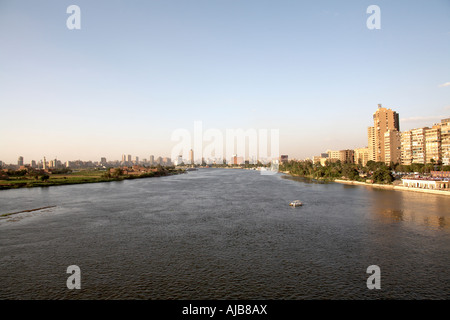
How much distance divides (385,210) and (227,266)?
65.8 feet

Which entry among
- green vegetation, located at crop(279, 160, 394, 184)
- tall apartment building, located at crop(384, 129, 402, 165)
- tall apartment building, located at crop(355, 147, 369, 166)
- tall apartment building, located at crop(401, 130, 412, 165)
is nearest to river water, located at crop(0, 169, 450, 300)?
green vegetation, located at crop(279, 160, 394, 184)

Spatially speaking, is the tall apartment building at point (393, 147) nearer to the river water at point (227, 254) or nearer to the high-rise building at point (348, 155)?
the high-rise building at point (348, 155)

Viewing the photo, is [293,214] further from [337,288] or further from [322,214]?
[337,288]

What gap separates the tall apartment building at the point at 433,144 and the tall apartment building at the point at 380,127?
605 inches

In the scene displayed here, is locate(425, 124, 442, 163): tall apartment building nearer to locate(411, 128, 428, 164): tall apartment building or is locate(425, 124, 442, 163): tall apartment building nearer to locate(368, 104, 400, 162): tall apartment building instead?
locate(411, 128, 428, 164): tall apartment building

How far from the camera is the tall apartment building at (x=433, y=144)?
65750 millimetres

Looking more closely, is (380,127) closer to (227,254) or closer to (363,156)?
(363,156)

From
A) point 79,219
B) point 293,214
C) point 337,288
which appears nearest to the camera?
point 337,288

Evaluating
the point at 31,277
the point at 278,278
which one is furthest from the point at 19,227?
Result: the point at 278,278

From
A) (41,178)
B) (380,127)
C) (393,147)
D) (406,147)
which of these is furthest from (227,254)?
(380,127)

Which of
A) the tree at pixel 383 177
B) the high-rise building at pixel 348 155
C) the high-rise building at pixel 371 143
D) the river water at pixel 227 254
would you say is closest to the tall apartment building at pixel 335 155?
the high-rise building at pixel 348 155

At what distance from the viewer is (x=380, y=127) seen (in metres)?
86.4

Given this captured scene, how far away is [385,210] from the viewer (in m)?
25.4
